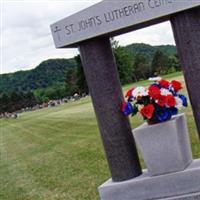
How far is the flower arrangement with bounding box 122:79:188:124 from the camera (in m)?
6.70

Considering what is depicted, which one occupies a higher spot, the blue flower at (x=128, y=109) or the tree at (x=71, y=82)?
the tree at (x=71, y=82)

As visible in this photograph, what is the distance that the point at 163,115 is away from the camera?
263 inches

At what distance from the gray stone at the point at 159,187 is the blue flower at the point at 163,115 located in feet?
2.02

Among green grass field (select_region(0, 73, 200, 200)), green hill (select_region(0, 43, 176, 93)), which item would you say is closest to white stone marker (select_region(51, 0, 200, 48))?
green grass field (select_region(0, 73, 200, 200))

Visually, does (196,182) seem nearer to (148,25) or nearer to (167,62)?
(148,25)

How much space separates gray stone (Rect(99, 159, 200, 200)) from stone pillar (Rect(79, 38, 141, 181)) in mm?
213

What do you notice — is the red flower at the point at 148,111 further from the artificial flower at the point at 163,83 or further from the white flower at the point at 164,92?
the artificial flower at the point at 163,83

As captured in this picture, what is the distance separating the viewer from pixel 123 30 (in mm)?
7105

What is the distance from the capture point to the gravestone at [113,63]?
21.9ft

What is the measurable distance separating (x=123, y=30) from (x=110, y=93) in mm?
768

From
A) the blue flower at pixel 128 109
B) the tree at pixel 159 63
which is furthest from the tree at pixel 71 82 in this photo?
the blue flower at pixel 128 109

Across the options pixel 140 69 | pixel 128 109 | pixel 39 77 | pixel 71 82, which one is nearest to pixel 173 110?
→ pixel 128 109

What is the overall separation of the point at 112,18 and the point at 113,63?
647 mm

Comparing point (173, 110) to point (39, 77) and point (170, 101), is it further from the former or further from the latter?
point (39, 77)
